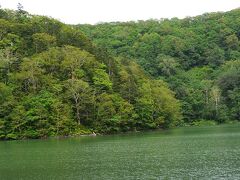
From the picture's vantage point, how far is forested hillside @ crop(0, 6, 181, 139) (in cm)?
9394

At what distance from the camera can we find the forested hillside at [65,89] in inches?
3698

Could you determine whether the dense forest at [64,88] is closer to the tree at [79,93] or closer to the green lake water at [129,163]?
the tree at [79,93]

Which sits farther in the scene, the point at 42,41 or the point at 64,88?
the point at 42,41

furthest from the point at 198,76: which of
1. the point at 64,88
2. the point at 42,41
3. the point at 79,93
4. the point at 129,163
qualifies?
the point at 129,163

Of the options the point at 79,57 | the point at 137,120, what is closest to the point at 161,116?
the point at 137,120

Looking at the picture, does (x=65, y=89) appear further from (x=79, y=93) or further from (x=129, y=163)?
(x=129, y=163)

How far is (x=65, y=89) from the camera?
335ft

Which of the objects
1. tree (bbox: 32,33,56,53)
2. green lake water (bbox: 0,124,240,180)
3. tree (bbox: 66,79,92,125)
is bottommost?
Result: green lake water (bbox: 0,124,240,180)

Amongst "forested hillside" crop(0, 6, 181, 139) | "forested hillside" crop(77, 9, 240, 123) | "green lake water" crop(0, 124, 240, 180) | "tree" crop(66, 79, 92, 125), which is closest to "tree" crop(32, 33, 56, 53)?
"forested hillside" crop(0, 6, 181, 139)

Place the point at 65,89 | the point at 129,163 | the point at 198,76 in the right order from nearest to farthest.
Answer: the point at 129,163 → the point at 65,89 → the point at 198,76

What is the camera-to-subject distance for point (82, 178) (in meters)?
37.1

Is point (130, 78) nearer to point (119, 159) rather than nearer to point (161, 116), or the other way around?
point (161, 116)

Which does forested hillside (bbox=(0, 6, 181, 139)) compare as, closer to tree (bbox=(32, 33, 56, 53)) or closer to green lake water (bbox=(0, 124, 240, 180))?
tree (bbox=(32, 33, 56, 53))

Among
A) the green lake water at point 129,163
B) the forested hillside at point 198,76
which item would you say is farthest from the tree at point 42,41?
the green lake water at point 129,163
